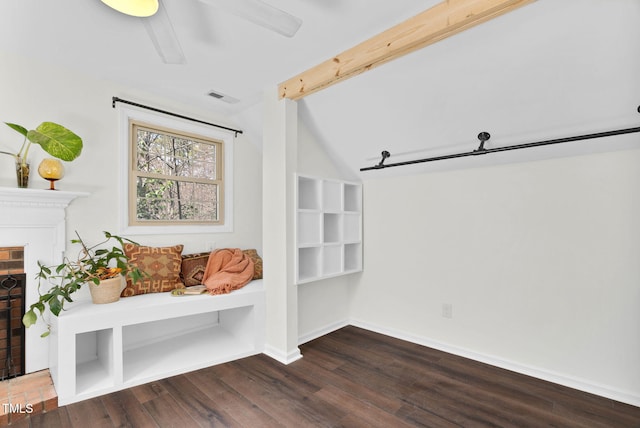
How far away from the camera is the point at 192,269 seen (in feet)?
9.95

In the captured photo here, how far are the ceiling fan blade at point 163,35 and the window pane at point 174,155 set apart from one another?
55.8 inches

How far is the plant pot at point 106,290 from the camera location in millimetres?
2348

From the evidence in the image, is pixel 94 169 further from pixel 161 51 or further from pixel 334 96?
pixel 334 96

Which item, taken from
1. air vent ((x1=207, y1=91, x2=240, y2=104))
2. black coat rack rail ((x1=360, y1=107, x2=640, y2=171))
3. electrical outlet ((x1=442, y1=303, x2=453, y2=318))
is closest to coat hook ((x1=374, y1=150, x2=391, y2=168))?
black coat rack rail ((x1=360, y1=107, x2=640, y2=171))

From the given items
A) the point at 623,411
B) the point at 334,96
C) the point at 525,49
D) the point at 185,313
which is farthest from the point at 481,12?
the point at 185,313

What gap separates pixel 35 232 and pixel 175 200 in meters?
Result: 1.12

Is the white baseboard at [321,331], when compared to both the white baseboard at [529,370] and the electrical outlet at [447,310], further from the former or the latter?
the electrical outlet at [447,310]

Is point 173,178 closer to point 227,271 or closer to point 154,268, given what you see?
point 154,268

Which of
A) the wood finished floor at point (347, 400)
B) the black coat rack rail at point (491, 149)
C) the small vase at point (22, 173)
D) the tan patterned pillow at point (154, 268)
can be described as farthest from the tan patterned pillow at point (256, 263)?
the small vase at point (22, 173)

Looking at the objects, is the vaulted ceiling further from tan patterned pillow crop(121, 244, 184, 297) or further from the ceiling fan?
tan patterned pillow crop(121, 244, 184, 297)

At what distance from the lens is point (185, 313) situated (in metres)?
2.51

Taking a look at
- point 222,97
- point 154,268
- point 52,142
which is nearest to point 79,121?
point 52,142

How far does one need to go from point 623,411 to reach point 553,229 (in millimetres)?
1177

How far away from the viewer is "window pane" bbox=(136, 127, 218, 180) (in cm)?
301
